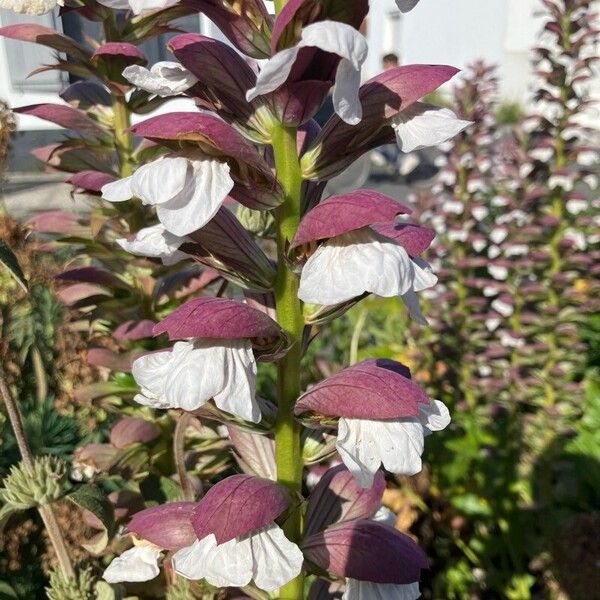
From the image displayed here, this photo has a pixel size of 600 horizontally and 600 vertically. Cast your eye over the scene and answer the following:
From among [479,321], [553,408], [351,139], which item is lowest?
[553,408]

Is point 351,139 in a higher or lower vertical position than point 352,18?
lower

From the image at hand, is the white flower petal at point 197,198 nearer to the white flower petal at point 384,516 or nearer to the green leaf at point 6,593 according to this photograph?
the white flower petal at point 384,516

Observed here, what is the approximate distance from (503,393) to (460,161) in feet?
2.91

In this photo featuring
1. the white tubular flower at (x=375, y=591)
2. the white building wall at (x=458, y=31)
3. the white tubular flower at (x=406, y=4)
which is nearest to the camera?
the white tubular flower at (x=406, y=4)

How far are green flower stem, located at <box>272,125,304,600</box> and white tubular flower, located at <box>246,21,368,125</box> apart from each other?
0.43ft

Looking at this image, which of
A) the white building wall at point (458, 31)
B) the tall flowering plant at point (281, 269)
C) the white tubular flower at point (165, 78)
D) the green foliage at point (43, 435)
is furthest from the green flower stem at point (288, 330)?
the white building wall at point (458, 31)

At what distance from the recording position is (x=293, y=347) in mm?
790

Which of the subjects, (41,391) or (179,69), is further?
(41,391)

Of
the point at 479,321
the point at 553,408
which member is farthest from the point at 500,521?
the point at 479,321

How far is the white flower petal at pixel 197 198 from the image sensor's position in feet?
2.11

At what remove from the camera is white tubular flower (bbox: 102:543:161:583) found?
82 centimetres

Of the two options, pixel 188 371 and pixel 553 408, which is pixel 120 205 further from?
pixel 553 408

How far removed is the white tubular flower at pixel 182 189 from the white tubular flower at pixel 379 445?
0.86ft

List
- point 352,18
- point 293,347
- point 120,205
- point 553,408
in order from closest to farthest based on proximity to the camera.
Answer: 1. point 352,18
2. point 293,347
3. point 120,205
4. point 553,408
